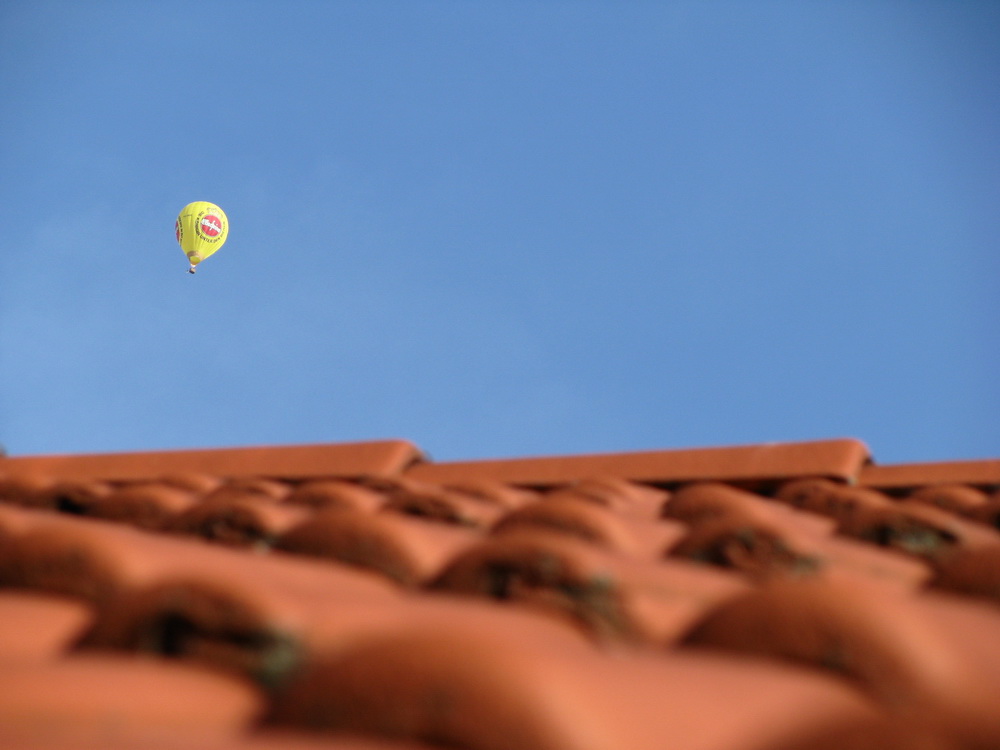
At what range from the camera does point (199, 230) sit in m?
23.8

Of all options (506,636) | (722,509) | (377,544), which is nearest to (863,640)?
(506,636)

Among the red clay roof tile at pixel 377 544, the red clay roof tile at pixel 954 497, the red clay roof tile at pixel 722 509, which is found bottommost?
the red clay roof tile at pixel 377 544

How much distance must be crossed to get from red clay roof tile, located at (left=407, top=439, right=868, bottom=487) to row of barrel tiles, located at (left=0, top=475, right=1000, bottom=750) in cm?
141

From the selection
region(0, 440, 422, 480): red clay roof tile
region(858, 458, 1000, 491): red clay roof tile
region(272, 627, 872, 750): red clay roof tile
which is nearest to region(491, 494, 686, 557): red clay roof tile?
region(272, 627, 872, 750): red clay roof tile

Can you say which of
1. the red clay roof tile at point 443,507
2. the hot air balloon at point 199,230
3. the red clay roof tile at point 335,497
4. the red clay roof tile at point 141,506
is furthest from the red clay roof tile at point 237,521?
the hot air balloon at point 199,230

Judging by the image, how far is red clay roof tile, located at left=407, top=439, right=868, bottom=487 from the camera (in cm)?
351

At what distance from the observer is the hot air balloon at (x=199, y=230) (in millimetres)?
23797

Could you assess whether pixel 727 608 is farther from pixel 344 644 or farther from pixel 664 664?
Result: pixel 344 644

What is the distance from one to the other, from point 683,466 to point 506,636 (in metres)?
2.55

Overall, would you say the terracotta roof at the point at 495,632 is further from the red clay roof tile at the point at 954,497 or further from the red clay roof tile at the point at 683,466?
the red clay roof tile at the point at 683,466

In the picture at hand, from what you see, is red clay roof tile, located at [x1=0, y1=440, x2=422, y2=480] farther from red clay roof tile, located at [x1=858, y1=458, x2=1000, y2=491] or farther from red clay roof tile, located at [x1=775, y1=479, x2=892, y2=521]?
red clay roof tile, located at [x1=858, y1=458, x2=1000, y2=491]

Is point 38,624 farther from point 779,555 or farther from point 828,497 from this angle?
point 828,497

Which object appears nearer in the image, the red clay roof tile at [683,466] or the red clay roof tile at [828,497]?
the red clay roof tile at [828,497]

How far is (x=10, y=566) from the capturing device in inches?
60.9
